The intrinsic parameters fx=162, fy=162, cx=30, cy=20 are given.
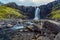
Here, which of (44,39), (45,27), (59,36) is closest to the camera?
(59,36)

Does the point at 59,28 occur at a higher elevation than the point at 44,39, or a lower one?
higher

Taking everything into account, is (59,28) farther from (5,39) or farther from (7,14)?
(7,14)

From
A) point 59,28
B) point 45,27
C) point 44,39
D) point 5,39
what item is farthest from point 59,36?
point 5,39

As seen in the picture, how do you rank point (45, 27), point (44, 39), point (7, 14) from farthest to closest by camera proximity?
point (7, 14) → point (45, 27) → point (44, 39)

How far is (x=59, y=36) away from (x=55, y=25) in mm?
3892

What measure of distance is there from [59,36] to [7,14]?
174251 mm

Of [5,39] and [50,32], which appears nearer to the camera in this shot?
[50,32]

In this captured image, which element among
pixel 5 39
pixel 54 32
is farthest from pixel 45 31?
pixel 5 39

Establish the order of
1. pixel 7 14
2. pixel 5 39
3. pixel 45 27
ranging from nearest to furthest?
pixel 45 27 → pixel 5 39 → pixel 7 14

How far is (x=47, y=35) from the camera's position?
94.5 feet

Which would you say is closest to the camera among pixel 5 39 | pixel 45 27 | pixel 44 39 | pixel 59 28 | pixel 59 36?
pixel 59 36

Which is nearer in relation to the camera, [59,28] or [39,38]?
[59,28]

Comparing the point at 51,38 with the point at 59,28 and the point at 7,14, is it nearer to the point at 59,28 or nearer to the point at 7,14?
the point at 59,28

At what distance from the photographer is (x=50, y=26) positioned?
2933 centimetres
